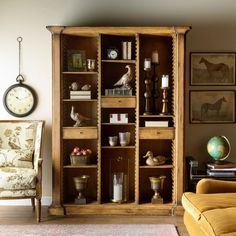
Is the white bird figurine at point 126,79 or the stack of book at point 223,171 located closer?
the stack of book at point 223,171

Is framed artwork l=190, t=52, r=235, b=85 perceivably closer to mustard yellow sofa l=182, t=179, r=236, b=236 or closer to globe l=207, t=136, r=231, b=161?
globe l=207, t=136, r=231, b=161

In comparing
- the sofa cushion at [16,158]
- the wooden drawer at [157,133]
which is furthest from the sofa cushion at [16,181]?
the wooden drawer at [157,133]

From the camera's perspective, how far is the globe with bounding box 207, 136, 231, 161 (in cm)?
457

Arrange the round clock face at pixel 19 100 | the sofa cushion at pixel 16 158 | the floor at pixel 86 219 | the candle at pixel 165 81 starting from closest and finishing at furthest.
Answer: the floor at pixel 86 219, the sofa cushion at pixel 16 158, the candle at pixel 165 81, the round clock face at pixel 19 100

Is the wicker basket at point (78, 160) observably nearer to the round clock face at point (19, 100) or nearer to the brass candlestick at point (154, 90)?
the round clock face at point (19, 100)

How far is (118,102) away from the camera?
15.0 feet

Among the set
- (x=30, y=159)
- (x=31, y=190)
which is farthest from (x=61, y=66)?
(x=31, y=190)

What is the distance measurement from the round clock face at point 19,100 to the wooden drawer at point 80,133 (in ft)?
2.00

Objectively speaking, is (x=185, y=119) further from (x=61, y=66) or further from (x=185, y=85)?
(x=61, y=66)

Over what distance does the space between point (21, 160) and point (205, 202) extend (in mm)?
2216

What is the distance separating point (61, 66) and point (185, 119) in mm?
1482

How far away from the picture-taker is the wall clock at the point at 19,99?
16.0 feet

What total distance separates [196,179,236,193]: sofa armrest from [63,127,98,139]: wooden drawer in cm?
157

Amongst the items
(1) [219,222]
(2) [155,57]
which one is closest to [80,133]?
(2) [155,57]
